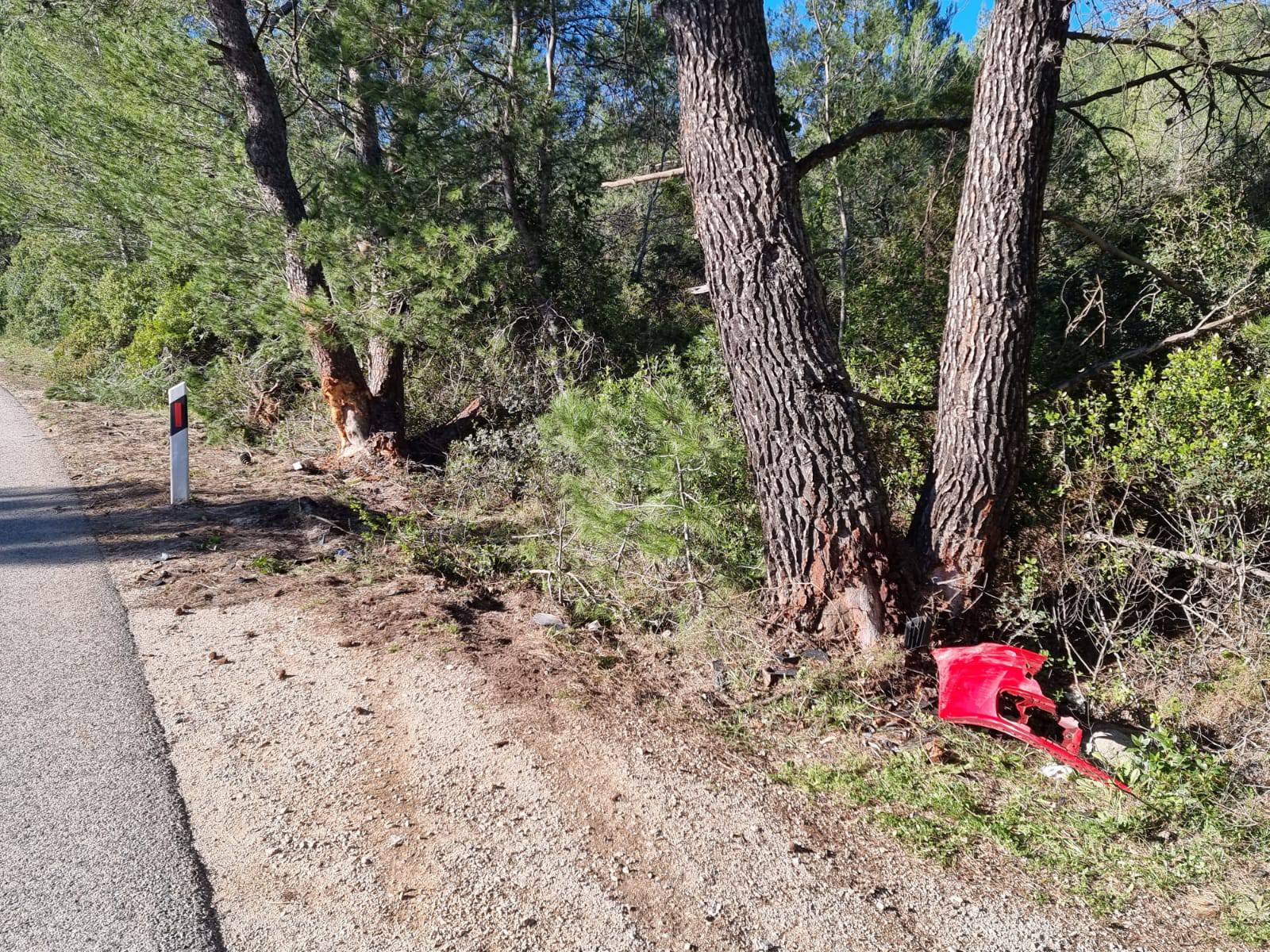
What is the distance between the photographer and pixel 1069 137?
26.4ft

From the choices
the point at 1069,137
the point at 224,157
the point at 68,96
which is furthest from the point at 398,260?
the point at 68,96

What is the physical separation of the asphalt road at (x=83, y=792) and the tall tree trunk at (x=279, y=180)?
3.77m

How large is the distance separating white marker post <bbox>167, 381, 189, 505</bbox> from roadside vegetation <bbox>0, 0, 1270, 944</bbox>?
1363 millimetres

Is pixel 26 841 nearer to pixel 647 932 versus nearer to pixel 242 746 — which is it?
pixel 242 746

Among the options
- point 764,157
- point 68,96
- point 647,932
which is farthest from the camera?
point 68,96

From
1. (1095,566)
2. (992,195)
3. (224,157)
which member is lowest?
(1095,566)

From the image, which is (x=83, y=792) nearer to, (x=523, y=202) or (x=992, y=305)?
(x=992, y=305)

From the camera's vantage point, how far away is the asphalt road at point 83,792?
2.65 m

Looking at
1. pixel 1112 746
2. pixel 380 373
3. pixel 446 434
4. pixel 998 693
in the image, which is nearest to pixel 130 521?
pixel 380 373

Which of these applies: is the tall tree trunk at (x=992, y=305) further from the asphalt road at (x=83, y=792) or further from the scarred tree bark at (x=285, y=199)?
the scarred tree bark at (x=285, y=199)

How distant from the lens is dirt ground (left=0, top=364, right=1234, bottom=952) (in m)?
2.80

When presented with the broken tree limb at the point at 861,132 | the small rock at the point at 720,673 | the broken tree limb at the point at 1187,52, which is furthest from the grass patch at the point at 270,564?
the broken tree limb at the point at 1187,52

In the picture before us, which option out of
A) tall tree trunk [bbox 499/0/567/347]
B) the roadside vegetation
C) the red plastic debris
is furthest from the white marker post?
the red plastic debris

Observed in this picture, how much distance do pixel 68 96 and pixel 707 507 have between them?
13269 mm
